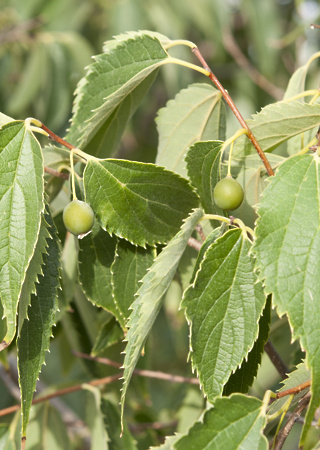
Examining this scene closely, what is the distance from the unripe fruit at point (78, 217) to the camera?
3.21 feet

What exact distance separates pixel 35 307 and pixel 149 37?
1.69ft

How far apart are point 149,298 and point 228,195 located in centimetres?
21

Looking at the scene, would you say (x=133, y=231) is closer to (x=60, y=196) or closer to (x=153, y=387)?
(x=60, y=196)

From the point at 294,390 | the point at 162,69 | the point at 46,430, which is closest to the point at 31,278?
the point at 294,390

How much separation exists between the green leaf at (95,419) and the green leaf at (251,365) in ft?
1.80

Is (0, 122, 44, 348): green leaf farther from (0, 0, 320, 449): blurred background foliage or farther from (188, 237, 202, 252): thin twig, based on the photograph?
(0, 0, 320, 449): blurred background foliage

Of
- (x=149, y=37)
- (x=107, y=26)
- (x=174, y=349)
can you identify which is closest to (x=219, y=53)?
(x=107, y=26)

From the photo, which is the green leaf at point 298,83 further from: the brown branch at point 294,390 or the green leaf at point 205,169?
the brown branch at point 294,390

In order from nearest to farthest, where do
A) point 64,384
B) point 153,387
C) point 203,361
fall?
Answer: point 203,361 < point 64,384 < point 153,387

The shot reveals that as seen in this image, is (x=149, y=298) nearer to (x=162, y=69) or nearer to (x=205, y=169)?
(x=205, y=169)

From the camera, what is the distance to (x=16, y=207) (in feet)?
3.00

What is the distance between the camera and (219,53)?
3.65 meters

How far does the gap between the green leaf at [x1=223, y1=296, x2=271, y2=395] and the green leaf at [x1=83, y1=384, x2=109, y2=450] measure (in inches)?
21.6

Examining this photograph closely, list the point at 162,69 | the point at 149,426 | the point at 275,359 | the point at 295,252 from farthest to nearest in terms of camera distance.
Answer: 1. the point at 162,69
2. the point at 149,426
3. the point at 275,359
4. the point at 295,252
